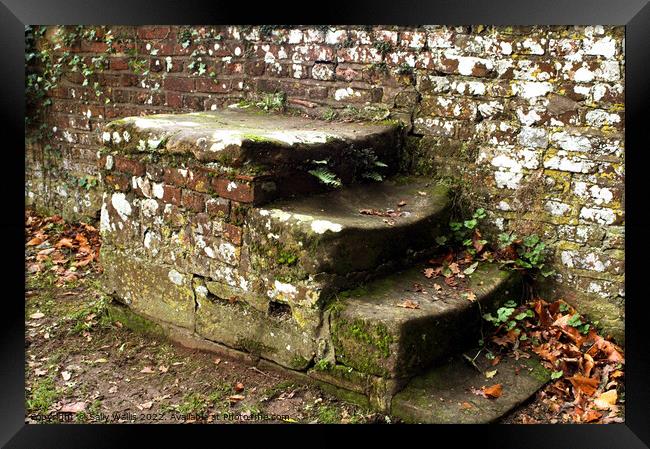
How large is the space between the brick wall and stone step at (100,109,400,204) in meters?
0.29

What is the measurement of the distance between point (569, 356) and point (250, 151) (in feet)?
6.56

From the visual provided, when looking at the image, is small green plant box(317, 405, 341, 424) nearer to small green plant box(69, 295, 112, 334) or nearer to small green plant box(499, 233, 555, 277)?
small green plant box(499, 233, 555, 277)

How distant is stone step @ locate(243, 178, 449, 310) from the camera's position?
3.15m

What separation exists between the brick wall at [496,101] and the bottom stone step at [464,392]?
2.28 feet

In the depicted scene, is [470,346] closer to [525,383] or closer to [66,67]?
[525,383]

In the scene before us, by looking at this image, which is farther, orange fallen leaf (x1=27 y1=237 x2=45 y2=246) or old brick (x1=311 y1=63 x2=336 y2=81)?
orange fallen leaf (x1=27 y1=237 x2=45 y2=246)

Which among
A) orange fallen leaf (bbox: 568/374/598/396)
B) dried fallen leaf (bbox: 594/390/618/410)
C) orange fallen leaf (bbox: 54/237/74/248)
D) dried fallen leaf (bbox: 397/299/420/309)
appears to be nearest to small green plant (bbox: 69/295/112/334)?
orange fallen leaf (bbox: 54/237/74/248)

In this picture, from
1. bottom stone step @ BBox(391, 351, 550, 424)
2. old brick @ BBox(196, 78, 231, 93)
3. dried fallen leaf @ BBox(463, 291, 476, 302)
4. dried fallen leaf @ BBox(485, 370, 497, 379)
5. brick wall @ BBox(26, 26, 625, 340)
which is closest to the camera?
bottom stone step @ BBox(391, 351, 550, 424)

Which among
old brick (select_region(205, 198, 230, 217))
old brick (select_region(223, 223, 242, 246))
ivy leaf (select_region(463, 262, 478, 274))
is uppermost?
old brick (select_region(205, 198, 230, 217))

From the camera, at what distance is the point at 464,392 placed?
3.08 m

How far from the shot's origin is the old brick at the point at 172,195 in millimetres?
3654

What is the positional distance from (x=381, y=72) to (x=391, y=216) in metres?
1.13

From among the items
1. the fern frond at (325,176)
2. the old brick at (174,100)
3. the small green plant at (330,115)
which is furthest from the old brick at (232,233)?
the old brick at (174,100)

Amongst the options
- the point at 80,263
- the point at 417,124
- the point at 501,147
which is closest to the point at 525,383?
the point at 501,147
